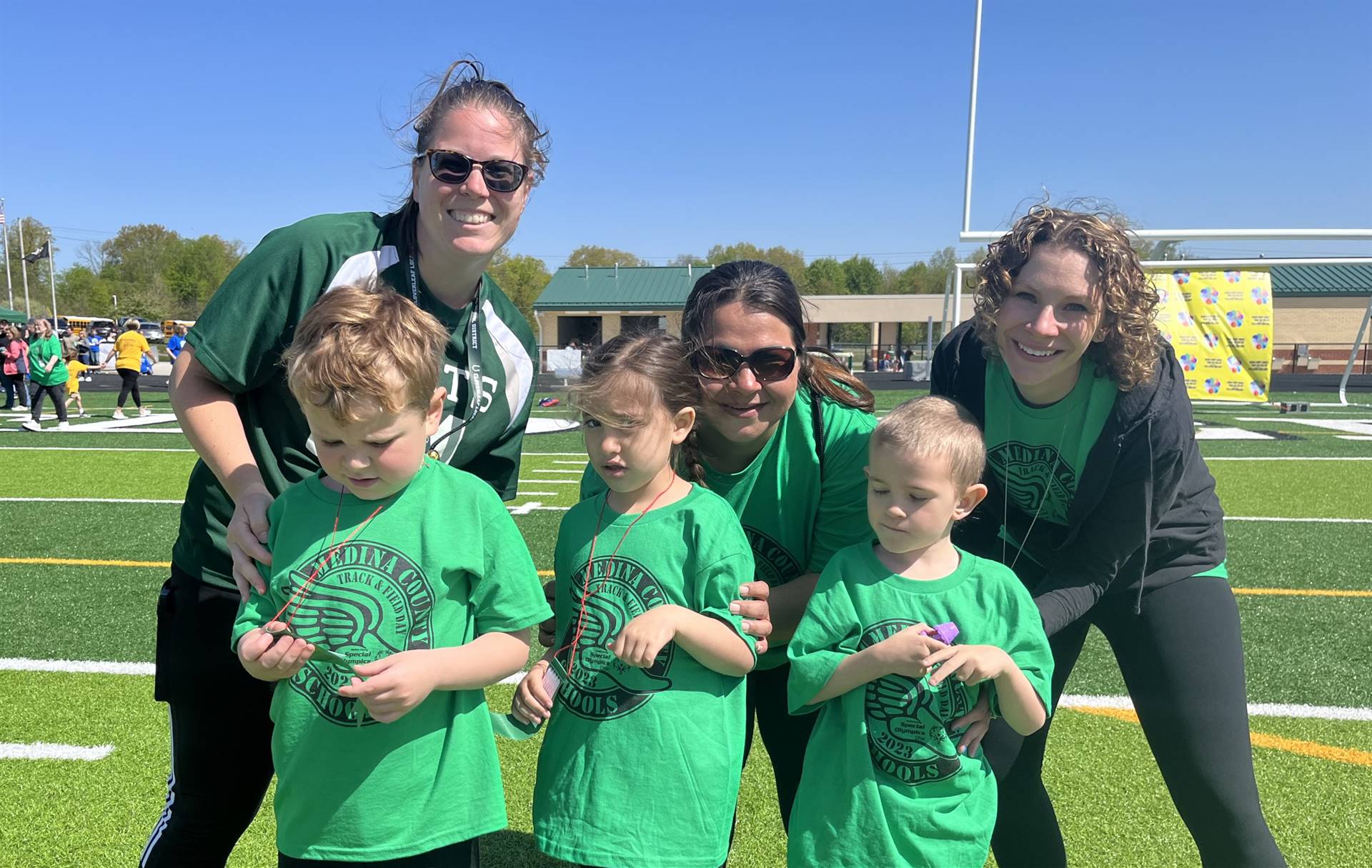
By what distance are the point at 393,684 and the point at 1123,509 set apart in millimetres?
1710

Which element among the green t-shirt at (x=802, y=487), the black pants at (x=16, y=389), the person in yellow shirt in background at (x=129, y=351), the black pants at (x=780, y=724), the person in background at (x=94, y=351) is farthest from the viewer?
the person in background at (x=94, y=351)

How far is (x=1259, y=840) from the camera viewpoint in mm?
2283

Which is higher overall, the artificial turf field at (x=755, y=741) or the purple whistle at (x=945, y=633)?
the purple whistle at (x=945, y=633)

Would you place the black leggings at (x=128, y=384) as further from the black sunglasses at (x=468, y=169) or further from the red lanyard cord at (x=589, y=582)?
the red lanyard cord at (x=589, y=582)

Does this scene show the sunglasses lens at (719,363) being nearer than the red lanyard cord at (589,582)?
No

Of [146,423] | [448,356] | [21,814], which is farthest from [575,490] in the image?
[146,423]

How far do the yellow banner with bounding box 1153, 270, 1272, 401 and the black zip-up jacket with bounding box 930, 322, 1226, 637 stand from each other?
13.8 metres

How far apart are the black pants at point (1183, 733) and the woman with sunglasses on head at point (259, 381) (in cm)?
177

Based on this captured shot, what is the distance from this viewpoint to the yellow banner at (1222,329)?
14.8 metres

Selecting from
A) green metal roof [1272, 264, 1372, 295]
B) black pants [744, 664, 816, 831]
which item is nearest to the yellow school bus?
black pants [744, 664, 816, 831]

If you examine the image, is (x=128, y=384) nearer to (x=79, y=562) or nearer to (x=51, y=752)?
(x=79, y=562)

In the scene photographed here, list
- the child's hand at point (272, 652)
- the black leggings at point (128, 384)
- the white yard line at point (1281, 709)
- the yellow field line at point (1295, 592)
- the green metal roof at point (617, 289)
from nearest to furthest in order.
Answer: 1. the child's hand at point (272, 652)
2. the white yard line at point (1281, 709)
3. the yellow field line at point (1295, 592)
4. the black leggings at point (128, 384)
5. the green metal roof at point (617, 289)

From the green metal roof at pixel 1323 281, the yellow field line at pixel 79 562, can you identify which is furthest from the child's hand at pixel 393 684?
the green metal roof at pixel 1323 281

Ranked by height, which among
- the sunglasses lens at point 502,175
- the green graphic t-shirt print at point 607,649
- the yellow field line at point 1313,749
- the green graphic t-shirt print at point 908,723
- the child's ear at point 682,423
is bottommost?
the yellow field line at point 1313,749
